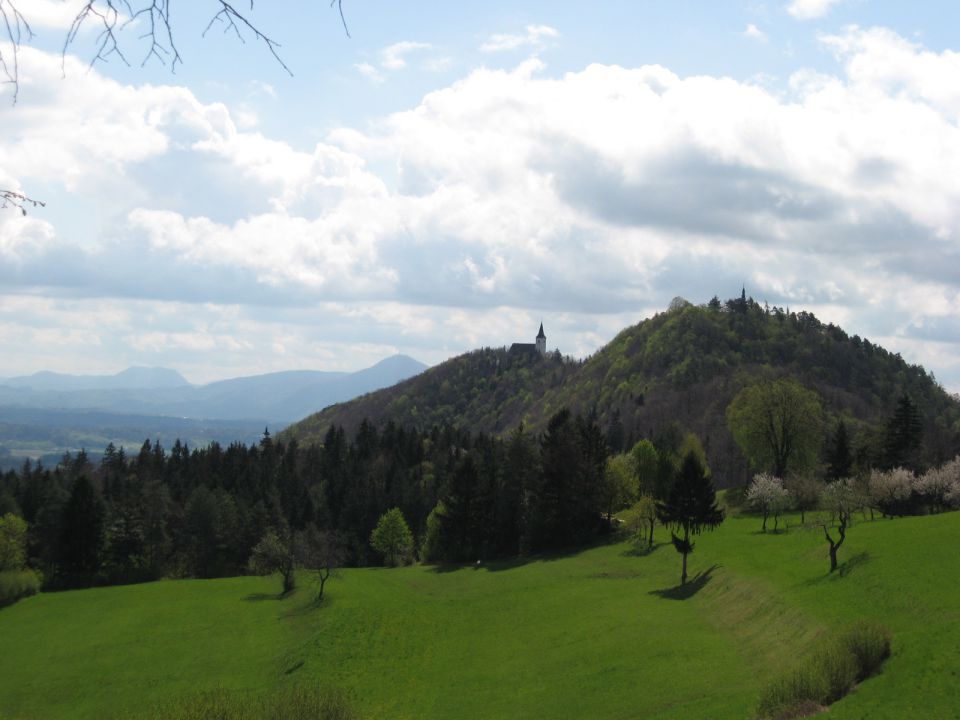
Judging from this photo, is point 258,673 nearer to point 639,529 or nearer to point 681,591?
point 681,591

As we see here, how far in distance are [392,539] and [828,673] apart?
7700cm

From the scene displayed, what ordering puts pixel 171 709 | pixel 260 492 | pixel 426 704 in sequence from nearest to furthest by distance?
pixel 171 709, pixel 426 704, pixel 260 492

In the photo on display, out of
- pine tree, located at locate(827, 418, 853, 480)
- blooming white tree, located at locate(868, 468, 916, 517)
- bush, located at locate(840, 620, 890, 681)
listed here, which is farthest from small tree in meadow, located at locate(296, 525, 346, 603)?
pine tree, located at locate(827, 418, 853, 480)

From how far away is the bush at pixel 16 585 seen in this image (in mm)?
86875

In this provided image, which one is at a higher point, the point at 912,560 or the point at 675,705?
the point at 912,560

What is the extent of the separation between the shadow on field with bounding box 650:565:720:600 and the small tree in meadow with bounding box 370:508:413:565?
159ft

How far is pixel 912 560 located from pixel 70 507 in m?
96.9

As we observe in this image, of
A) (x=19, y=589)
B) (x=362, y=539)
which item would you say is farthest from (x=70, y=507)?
(x=362, y=539)

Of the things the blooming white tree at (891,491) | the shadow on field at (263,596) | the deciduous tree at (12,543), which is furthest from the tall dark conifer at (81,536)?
the blooming white tree at (891,491)

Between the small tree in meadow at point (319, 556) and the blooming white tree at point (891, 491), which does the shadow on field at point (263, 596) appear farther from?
the blooming white tree at point (891, 491)

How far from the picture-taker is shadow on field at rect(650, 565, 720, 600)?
59.5m

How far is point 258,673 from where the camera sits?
56.5 metres

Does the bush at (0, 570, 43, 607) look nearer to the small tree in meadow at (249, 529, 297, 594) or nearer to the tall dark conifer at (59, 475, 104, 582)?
the tall dark conifer at (59, 475, 104, 582)

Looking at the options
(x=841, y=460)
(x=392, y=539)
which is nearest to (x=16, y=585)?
(x=392, y=539)
